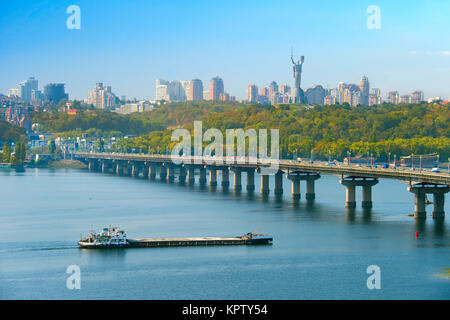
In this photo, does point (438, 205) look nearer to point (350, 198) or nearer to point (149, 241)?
point (350, 198)

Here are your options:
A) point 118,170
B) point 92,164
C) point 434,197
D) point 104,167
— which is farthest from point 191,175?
point 434,197

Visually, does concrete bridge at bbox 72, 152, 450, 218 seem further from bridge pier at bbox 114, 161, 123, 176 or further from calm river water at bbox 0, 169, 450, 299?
calm river water at bbox 0, 169, 450, 299

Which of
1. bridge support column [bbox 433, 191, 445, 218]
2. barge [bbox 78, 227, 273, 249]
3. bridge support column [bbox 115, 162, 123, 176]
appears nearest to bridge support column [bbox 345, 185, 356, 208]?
bridge support column [bbox 433, 191, 445, 218]

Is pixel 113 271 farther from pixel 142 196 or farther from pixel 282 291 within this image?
pixel 142 196

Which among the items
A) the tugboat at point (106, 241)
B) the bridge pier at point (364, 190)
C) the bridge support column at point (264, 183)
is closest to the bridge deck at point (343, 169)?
the bridge pier at point (364, 190)

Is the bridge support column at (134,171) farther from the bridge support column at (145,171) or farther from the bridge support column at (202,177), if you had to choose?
the bridge support column at (202,177)

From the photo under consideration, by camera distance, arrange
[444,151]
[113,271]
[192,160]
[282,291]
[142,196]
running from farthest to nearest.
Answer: [444,151] < [192,160] < [142,196] < [113,271] < [282,291]
